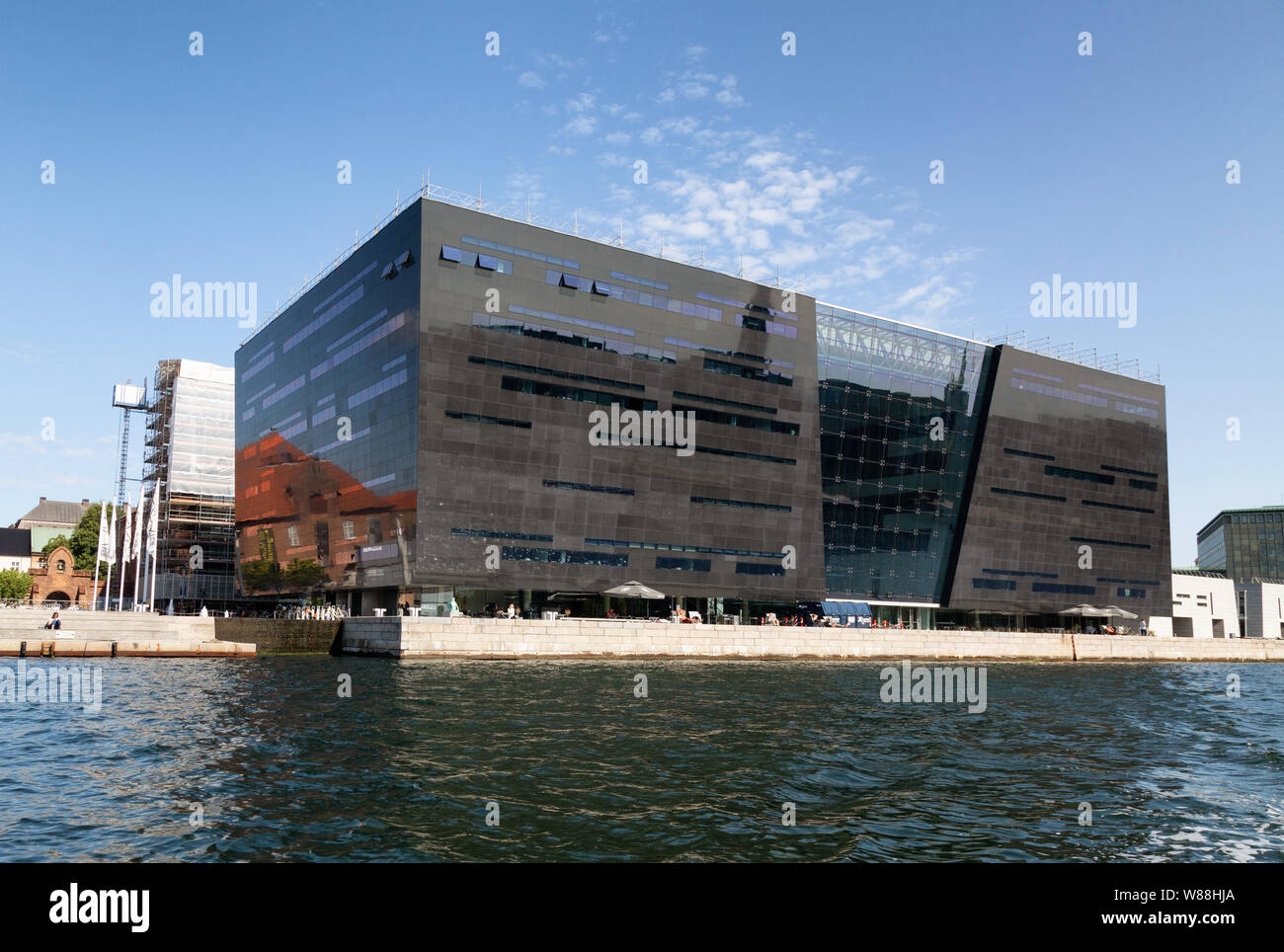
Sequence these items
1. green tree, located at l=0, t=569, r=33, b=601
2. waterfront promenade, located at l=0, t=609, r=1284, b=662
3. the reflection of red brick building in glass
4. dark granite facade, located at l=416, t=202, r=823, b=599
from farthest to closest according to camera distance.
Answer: green tree, located at l=0, t=569, r=33, b=601 < the reflection of red brick building in glass < dark granite facade, located at l=416, t=202, r=823, b=599 < waterfront promenade, located at l=0, t=609, r=1284, b=662

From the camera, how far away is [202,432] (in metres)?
132

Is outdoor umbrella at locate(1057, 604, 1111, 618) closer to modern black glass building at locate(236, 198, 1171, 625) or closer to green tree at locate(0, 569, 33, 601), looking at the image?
modern black glass building at locate(236, 198, 1171, 625)

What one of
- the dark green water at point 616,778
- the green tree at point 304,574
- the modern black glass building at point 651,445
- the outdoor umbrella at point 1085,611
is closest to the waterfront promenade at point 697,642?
the outdoor umbrella at point 1085,611

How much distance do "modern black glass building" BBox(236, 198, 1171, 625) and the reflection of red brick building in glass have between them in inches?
15.3

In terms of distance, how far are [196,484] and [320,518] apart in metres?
49.9

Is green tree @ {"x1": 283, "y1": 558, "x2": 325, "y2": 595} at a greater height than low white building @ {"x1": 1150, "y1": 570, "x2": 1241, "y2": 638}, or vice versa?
green tree @ {"x1": 283, "y1": 558, "x2": 325, "y2": 595}

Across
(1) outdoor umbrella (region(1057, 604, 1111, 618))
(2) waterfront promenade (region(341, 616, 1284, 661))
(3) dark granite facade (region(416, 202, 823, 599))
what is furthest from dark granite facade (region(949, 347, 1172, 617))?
(3) dark granite facade (region(416, 202, 823, 599))

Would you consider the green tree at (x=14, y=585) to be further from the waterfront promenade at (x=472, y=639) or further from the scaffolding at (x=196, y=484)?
the waterfront promenade at (x=472, y=639)

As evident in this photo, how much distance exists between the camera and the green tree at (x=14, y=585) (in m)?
146

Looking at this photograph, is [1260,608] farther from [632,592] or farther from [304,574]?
[304,574]

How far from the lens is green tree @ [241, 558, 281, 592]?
105750 mm

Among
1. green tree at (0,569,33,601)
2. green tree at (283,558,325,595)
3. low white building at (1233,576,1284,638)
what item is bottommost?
low white building at (1233,576,1284,638)

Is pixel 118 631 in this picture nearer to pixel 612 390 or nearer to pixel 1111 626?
pixel 612 390
